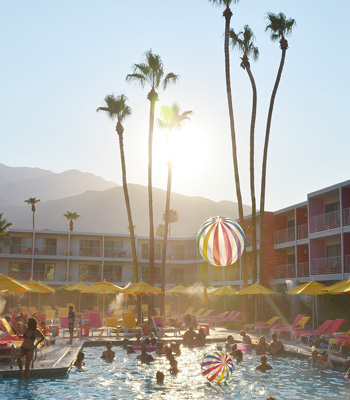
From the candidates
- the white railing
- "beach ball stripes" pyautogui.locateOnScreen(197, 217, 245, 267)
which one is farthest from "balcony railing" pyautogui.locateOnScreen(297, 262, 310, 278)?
"beach ball stripes" pyautogui.locateOnScreen(197, 217, 245, 267)

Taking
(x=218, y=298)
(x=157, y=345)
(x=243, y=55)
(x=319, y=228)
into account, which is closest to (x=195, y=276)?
(x=218, y=298)

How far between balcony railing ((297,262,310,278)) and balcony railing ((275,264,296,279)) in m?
0.81

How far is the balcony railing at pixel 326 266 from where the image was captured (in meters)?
31.2

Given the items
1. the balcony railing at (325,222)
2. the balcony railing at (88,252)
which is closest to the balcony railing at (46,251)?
the balcony railing at (88,252)

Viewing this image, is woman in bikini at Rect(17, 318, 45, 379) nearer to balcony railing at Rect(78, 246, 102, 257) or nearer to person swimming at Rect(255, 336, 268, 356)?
person swimming at Rect(255, 336, 268, 356)

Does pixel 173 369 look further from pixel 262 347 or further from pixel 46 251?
pixel 46 251

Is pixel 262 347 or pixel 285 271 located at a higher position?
pixel 285 271

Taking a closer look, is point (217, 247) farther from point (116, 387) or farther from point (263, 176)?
point (263, 176)

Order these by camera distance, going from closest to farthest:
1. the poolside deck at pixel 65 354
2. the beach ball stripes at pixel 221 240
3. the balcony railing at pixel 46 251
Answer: the poolside deck at pixel 65 354 < the beach ball stripes at pixel 221 240 < the balcony railing at pixel 46 251

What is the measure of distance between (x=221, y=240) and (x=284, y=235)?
25.1 metres

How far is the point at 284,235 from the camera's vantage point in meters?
38.9

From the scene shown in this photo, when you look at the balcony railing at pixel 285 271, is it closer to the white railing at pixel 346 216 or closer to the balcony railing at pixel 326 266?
the balcony railing at pixel 326 266

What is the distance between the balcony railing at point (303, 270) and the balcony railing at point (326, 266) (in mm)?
1834

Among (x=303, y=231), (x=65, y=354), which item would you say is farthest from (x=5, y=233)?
(x=65, y=354)
